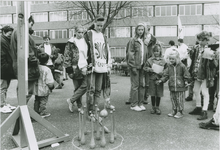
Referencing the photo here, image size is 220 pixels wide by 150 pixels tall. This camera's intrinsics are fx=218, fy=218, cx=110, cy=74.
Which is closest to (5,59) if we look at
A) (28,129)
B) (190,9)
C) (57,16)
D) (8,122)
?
(8,122)

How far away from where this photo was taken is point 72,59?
16.4 ft

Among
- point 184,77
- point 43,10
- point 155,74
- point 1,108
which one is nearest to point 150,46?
point 155,74

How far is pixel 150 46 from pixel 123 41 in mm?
28193

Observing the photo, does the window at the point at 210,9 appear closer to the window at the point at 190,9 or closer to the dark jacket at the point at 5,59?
the window at the point at 190,9

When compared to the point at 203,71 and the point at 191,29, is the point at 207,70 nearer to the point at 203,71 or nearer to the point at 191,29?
the point at 203,71

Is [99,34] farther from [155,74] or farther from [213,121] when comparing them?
[213,121]

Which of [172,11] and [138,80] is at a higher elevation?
[172,11]

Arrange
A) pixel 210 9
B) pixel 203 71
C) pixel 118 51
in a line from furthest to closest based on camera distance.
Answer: pixel 118 51 → pixel 210 9 → pixel 203 71

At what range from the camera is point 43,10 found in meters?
36.1

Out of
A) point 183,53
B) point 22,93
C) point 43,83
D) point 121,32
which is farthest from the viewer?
point 121,32

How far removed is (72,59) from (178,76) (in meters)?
2.42

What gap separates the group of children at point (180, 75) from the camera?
468cm

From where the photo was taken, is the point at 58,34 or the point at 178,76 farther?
the point at 58,34

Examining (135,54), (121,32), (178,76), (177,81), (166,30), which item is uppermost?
(166,30)
